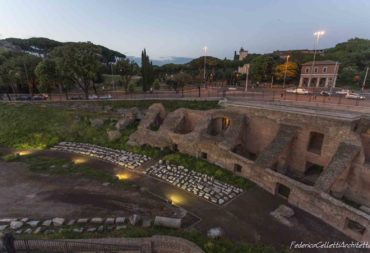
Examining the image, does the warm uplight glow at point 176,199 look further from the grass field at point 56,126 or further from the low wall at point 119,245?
the grass field at point 56,126

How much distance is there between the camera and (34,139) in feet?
82.9

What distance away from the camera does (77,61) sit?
28125 millimetres

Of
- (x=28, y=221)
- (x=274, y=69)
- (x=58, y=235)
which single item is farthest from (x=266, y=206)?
(x=274, y=69)

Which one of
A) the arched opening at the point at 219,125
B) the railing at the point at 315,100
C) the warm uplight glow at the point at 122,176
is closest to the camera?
the warm uplight glow at the point at 122,176

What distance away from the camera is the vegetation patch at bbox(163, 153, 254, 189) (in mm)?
15810

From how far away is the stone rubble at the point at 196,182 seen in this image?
14.3 meters

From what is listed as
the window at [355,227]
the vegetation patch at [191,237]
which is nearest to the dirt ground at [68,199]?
the vegetation patch at [191,237]

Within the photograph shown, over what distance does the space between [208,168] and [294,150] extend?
7695 mm

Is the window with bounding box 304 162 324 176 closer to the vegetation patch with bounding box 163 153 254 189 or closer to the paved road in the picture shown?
the paved road

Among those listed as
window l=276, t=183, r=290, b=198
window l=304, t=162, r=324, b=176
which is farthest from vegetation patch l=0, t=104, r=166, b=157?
window l=304, t=162, r=324, b=176

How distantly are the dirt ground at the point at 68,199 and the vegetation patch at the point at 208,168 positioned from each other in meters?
4.99

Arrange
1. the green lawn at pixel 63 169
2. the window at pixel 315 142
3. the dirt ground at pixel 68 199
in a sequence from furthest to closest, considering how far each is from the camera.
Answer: the window at pixel 315 142
the green lawn at pixel 63 169
the dirt ground at pixel 68 199

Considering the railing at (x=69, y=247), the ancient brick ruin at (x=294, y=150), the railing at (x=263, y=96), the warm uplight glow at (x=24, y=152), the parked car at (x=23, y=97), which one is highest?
the railing at (x=263, y=96)

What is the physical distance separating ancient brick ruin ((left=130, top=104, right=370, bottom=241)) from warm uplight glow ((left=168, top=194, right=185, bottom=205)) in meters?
5.40
